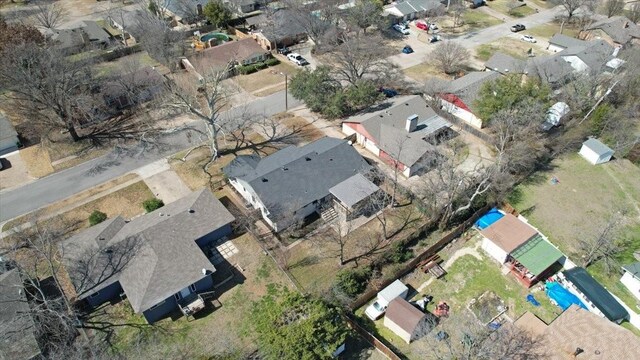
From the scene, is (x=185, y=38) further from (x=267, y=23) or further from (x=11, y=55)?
(x=11, y=55)

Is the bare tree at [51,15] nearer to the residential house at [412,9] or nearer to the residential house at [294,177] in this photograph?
the residential house at [294,177]

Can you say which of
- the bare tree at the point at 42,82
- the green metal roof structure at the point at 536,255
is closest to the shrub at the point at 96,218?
the bare tree at the point at 42,82

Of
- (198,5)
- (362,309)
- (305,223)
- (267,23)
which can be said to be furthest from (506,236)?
(198,5)

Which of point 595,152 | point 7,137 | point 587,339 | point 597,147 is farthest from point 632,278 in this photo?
point 7,137

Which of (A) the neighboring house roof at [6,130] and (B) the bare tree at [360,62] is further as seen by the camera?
(B) the bare tree at [360,62]

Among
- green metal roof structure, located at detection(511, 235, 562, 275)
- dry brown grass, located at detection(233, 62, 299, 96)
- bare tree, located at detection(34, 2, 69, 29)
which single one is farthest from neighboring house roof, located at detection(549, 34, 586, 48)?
bare tree, located at detection(34, 2, 69, 29)

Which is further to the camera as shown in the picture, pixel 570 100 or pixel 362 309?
pixel 570 100

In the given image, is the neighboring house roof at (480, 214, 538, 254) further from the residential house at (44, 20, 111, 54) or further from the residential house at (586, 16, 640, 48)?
the residential house at (44, 20, 111, 54)
